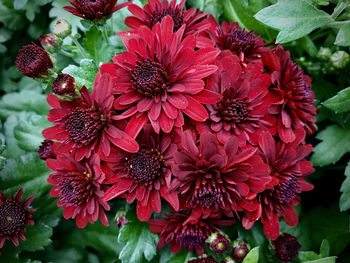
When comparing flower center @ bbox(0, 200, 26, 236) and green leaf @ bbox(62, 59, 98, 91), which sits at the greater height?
green leaf @ bbox(62, 59, 98, 91)

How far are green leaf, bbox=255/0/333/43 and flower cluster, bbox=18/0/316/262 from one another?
0.07 m

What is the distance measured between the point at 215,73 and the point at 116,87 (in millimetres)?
249

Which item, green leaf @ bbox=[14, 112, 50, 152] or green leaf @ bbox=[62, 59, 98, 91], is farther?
green leaf @ bbox=[14, 112, 50, 152]

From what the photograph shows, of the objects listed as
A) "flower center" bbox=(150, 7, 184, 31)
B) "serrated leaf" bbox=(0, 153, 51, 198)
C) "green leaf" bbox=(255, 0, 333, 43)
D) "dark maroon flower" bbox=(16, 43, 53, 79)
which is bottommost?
"serrated leaf" bbox=(0, 153, 51, 198)

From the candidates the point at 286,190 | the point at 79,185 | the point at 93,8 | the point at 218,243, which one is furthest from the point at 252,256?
the point at 93,8

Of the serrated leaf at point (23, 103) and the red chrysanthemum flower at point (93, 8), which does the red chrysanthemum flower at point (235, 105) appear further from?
the serrated leaf at point (23, 103)

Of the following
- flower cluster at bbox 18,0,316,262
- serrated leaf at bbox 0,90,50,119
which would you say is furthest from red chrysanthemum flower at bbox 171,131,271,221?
serrated leaf at bbox 0,90,50,119

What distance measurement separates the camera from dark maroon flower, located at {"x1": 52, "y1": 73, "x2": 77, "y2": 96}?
2.65 ft

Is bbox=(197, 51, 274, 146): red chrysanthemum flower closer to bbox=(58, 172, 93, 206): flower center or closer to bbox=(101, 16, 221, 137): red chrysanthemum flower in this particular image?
bbox=(101, 16, 221, 137): red chrysanthemum flower

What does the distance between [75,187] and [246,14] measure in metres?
0.82

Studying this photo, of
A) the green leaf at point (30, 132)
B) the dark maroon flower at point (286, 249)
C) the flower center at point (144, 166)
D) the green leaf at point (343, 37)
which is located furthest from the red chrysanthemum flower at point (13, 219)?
the green leaf at point (343, 37)

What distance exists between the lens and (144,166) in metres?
0.83

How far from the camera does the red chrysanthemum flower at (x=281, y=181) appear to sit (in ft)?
2.88

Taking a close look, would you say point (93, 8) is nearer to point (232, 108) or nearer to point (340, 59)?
point (232, 108)
